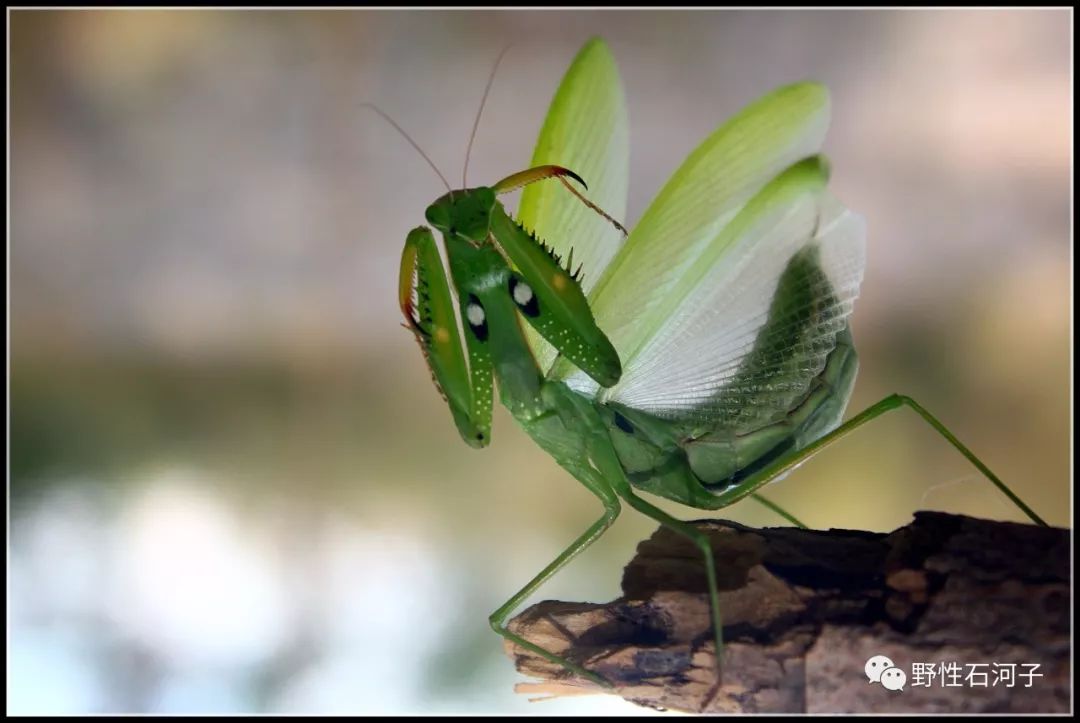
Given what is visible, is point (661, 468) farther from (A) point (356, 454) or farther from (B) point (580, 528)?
(A) point (356, 454)

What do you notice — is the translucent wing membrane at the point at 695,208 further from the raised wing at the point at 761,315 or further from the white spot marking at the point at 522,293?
the white spot marking at the point at 522,293

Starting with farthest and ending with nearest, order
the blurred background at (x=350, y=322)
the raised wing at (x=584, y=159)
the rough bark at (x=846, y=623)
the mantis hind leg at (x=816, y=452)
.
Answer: the blurred background at (x=350, y=322), the raised wing at (x=584, y=159), the mantis hind leg at (x=816, y=452), the rough bark at (x=846, y=623)

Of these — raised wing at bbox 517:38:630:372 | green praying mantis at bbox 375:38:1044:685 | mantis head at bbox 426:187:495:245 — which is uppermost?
raised wing at bbox 517:38:630:372

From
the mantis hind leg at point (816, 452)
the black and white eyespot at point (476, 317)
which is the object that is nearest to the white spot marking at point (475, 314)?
the black and white eyespot at point (476, 317)

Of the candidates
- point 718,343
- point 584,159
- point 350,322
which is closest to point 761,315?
point 718,343

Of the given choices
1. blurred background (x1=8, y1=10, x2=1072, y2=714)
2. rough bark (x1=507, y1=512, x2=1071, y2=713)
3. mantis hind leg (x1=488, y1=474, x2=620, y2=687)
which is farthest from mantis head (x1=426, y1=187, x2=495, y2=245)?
blurred background (x1=8, y1=10, x2=1072, y2=714)

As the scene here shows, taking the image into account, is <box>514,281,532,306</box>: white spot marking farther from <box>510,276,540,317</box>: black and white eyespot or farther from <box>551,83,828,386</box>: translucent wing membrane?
<box>551,83,828,386</box>: translucent wing membrane
